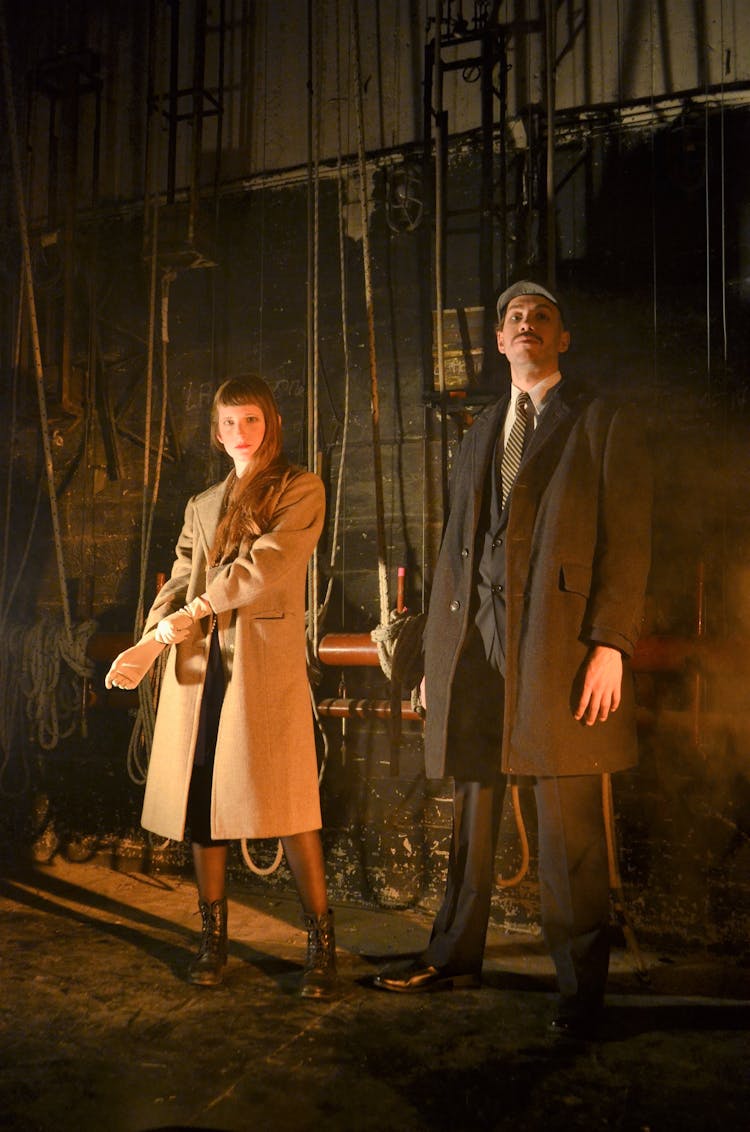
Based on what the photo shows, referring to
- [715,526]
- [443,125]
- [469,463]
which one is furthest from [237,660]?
[443,125]

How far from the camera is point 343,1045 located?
2.46 meters

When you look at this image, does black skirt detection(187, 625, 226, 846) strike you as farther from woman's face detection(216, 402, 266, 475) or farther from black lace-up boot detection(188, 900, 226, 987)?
woman's face detection(216, 402, 266, 475)

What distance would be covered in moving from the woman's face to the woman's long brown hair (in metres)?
0.01

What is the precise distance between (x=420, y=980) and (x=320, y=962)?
1.08 ft

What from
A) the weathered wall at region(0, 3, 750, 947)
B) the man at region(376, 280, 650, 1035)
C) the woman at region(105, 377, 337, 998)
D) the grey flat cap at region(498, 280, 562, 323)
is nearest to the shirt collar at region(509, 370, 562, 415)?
the man at region(376, 280, 650, 1035)

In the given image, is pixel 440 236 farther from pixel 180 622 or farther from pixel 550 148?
pixel 180 622

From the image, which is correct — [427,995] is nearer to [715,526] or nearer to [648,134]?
[715,526]

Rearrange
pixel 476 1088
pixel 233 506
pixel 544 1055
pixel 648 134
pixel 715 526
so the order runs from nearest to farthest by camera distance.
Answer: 1. pixel 476 1088
2. pixel 544 1055
3. pixel 233 506
4. pixel 715 526
5. pixel 648 134

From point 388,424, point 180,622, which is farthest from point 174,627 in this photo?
point 388,424

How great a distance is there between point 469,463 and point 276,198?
2.38m

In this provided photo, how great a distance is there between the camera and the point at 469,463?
9.94 ft

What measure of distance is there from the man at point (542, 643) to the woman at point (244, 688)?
0.44 m

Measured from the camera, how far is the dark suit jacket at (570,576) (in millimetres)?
2562

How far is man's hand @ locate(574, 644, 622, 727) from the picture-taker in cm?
255
